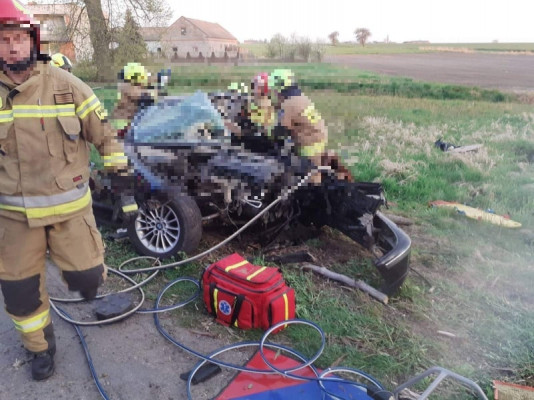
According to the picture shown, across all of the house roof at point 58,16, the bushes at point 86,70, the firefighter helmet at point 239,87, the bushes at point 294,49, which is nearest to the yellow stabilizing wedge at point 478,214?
the bushes at point 294,49

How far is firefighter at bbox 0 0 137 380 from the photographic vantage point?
87.7 inches

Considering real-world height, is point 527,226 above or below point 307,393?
above

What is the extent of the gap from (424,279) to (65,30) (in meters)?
9.41

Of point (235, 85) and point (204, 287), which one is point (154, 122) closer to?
point (235, 85)

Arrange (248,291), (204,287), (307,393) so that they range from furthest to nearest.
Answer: (204,287) → (248,291) → (307,393)

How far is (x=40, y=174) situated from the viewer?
2.33m

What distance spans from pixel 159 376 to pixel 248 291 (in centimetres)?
76

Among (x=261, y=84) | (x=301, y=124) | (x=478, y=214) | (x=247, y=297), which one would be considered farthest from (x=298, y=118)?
(x=478, y=214)

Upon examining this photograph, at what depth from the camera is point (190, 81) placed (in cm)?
404

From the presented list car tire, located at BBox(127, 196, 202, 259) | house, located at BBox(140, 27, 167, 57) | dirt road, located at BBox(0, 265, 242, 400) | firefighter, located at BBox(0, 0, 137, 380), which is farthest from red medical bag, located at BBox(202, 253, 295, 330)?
house, located at BBox(140, 27, 167, 57)

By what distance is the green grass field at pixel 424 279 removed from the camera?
289cm

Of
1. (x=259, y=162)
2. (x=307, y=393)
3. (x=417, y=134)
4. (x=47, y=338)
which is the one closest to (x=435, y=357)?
(x=307, y=393)

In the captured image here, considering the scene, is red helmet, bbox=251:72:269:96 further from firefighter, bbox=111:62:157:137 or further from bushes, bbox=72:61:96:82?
bushes, bbox=72:61:96:82

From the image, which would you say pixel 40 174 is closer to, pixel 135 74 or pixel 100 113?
pixel 100 113
